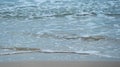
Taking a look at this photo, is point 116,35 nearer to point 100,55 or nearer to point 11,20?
point 100,55

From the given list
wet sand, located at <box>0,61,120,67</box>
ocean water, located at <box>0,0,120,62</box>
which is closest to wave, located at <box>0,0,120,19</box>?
ocean water, located at <box>0,0,120,62</box>

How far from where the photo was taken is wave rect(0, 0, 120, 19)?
52.7 inches

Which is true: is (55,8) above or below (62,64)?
above

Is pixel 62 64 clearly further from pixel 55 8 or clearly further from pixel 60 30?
pixel 55 8

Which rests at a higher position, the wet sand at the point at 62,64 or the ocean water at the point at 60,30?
the ocean water at the point at 60,30

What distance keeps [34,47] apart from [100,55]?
0.43 metres

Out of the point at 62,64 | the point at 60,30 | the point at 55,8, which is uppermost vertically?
the point at 55,8

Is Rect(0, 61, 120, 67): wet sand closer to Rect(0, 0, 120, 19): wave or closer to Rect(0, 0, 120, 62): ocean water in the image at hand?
Rect(0, 0, 120, 62): ocean water

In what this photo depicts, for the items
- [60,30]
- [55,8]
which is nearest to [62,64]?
[60,30]

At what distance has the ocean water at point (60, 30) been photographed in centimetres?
135

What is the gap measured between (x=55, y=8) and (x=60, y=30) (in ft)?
0.47

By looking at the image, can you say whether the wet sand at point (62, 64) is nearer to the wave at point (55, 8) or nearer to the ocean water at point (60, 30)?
the ocean water at point (60, 30)

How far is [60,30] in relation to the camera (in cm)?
139

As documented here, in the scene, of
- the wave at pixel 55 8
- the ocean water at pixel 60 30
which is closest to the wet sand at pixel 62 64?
the ocean water at pixel 60 30
